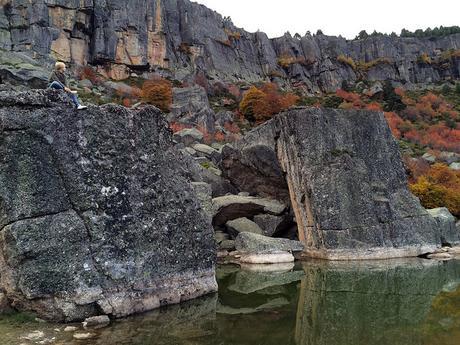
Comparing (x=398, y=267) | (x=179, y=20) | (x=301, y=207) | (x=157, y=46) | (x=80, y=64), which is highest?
(x=179, y=20)

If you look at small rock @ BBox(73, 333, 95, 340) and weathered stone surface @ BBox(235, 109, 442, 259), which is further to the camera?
weathered stone surface @ BBox(235, 109, 442, 259)

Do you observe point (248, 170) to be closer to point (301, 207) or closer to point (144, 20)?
point (301, 207)

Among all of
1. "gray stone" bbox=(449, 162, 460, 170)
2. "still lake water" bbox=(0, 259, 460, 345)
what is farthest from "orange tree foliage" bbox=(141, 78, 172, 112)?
"still lake water" bbox=(0, 259, 460, 345)

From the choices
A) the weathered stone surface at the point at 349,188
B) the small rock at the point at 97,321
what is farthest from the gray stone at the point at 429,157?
the small rock at the point at 97,321

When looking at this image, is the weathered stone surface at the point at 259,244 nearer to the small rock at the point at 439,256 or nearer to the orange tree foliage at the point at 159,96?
the small rock at the point at 439,256

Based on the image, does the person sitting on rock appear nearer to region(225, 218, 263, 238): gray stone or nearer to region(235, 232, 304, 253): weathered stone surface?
region(235, 232, 304, 253): weathered stone surface

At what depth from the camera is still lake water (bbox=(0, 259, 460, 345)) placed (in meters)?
8.98

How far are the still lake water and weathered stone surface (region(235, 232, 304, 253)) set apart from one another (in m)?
3.74

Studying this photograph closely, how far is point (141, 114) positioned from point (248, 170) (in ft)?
51.4

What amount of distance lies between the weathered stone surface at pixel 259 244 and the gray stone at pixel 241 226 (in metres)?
1.91

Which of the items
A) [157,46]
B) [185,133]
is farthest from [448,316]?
[157,46]

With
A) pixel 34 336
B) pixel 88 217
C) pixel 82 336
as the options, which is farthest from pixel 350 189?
pixel 34 336

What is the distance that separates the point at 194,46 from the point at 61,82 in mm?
77556

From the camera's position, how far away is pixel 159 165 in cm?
1318
